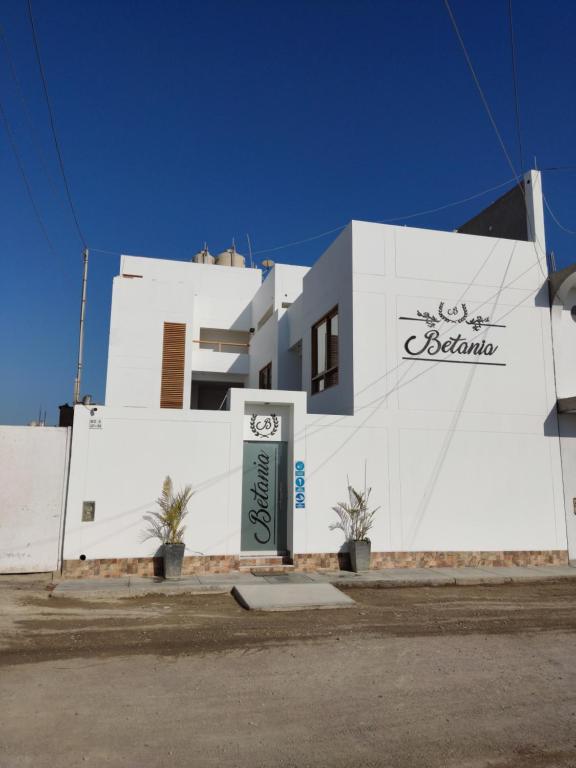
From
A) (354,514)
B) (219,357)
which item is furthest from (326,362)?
(219,357)

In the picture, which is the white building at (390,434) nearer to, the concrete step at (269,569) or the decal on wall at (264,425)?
the decal on wall at (264,425)

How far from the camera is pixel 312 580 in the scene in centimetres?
1025

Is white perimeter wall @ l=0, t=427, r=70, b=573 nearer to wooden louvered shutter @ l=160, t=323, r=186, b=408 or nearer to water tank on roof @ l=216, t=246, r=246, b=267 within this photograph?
wooden louvered shutter @ l=160, t=323, r=186, b=408

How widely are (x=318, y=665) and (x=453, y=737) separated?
190 centimetres

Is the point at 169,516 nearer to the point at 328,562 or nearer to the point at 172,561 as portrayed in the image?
the point at 172,561

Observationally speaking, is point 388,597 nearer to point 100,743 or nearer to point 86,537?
point 86,537

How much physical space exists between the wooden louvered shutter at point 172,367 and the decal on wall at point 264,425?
26.0 ft

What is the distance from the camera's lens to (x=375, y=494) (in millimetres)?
11656

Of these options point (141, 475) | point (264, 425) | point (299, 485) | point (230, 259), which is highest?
point (230, 259)

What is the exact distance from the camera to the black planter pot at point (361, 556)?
11016 millimetres

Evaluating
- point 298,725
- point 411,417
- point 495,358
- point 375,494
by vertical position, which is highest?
point 495,358

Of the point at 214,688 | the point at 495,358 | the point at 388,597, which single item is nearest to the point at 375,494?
the point at 388,597

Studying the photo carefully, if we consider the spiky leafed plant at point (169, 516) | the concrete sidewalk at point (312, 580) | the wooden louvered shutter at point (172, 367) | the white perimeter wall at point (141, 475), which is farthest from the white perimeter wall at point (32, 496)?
the wooden louvered shutter at point (172, 367)

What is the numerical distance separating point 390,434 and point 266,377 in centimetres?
813
